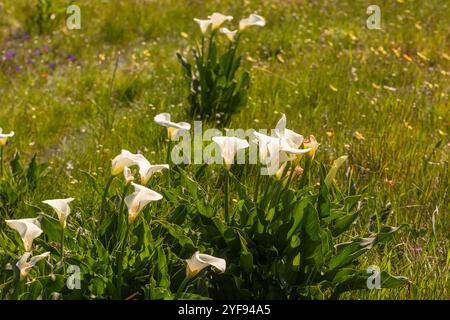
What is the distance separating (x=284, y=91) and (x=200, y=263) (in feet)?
10.8

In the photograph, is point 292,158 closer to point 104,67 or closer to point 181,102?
point 181,102

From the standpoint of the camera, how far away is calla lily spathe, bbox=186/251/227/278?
249 cm

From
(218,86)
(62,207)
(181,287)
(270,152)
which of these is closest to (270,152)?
(270,152)

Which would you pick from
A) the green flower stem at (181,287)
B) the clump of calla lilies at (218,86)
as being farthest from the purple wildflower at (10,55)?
the green flower stem at (181,287)

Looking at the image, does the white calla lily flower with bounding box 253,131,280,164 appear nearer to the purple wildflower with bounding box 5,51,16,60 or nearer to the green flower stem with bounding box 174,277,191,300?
the green flower stem with bounding box 174,277,191,300

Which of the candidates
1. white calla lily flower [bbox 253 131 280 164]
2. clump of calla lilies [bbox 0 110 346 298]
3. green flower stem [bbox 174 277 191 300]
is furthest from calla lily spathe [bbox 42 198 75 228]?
white calla lily flower [bbox 253 131 280 164]

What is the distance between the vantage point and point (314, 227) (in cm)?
271

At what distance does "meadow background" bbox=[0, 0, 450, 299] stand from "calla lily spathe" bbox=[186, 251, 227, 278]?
0.77 meters

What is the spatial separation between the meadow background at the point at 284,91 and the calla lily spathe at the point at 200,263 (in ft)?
2.54

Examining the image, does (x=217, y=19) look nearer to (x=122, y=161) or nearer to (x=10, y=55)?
(x=122, y=161)

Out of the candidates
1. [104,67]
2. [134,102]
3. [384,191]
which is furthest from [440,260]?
[104,67]

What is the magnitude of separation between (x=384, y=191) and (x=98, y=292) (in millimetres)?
1932

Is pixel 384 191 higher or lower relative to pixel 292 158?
lower
